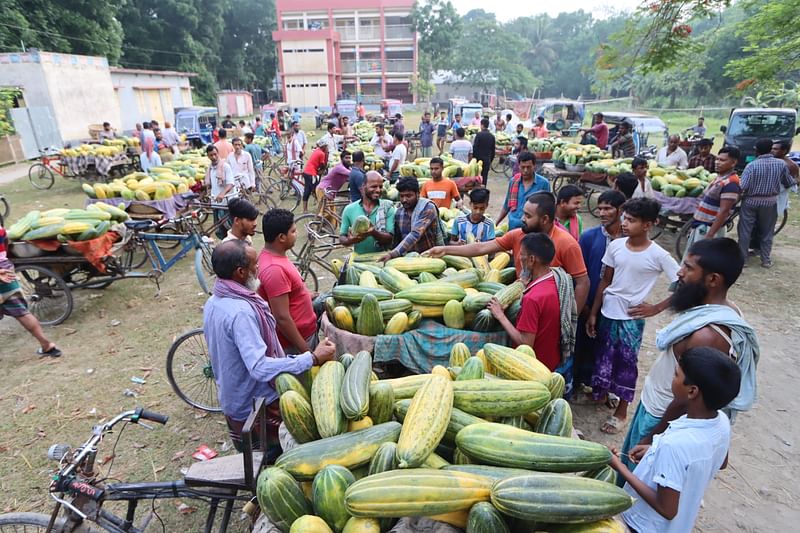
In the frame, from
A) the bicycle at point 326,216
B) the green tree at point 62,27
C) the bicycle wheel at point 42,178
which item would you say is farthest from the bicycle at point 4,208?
the green tree at point 62,27

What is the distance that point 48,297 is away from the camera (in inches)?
243

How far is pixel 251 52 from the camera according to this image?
185 ft

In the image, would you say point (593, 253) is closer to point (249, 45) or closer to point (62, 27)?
point (62, 27)

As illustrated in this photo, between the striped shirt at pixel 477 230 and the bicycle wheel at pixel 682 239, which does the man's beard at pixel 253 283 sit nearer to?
the striped shirt at pixel 477 230

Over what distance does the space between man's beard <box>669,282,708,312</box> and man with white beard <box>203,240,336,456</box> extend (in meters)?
2.03

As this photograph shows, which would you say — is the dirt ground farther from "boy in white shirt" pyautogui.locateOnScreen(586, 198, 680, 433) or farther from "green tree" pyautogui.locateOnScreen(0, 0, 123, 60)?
"green tree" pyautogui.locateOnScreen(0, 0, 123, 60)

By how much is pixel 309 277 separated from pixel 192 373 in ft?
9.07

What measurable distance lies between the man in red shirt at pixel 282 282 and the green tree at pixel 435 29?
5799 cm

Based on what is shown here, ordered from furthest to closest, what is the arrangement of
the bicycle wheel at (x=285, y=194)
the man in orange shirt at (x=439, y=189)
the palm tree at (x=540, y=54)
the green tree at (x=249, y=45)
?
the palm tree at (x=540, y=54)
the green tree at (x=249, y=45)
the bicycle wheel at (x=285, y=194)
the man in orange shirt at (x=439, y=189)

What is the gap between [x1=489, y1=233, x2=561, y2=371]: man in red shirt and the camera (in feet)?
10.4

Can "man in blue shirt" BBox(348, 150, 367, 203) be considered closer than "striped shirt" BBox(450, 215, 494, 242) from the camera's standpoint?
No

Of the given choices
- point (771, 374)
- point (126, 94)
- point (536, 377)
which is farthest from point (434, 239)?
point (126, 94)

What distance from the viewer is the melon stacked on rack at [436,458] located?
60.5 inches

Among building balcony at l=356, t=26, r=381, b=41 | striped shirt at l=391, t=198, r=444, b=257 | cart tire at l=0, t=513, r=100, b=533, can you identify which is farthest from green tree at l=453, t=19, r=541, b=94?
cart tire at l=0, t=513, r=100, b=533
